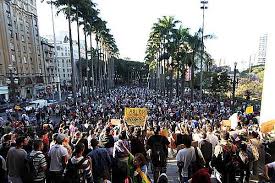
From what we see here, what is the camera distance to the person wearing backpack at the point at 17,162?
213 inches

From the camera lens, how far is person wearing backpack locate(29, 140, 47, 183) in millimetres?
5102

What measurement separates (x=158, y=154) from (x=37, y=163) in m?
2.58

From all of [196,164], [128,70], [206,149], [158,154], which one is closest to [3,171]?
[158,154]

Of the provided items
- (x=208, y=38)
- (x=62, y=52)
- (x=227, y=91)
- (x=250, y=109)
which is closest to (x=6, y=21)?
(x=208, y=38)

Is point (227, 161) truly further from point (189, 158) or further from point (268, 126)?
point (268, 126)

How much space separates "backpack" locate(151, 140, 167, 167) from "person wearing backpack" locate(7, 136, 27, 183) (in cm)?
270

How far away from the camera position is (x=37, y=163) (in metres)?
5.11

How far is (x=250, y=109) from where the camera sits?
16.0m

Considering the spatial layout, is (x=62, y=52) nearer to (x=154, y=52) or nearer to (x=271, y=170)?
(x=154, y=52)

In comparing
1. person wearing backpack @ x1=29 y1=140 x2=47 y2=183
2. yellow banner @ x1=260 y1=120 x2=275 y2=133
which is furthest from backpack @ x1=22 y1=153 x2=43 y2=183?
yellow banner @ x1=260 y1=120 x2=275 y2=133

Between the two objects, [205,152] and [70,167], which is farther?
[205,152]

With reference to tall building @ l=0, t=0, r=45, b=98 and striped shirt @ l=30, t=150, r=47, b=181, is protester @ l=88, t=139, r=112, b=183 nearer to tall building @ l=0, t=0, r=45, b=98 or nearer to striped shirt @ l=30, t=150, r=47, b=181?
striped shirt @ l=30, t=150, r=47, b=181

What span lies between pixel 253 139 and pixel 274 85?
2.78 metres

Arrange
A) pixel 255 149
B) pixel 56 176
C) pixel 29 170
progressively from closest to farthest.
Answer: pixel 29 170
pixel 56 176
pixel 255 149
